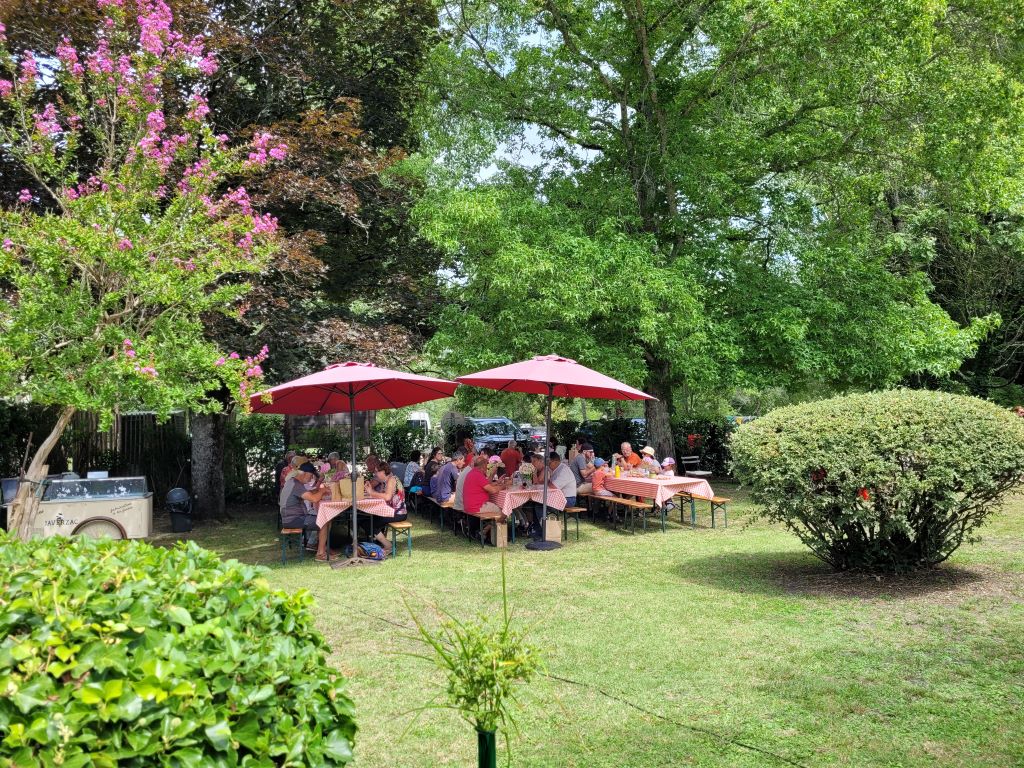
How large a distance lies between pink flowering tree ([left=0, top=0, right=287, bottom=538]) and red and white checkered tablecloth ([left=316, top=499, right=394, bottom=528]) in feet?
8.53

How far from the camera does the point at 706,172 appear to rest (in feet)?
50.5

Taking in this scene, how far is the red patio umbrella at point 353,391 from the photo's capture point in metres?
9.92

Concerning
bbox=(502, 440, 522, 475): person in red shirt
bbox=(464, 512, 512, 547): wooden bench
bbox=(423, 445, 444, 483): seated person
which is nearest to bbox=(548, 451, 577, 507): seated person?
bbox=(464, 512, 512, 547): wooden bench

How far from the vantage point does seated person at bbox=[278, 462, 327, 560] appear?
10.8 meters

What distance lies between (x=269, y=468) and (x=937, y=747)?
47.6 feet

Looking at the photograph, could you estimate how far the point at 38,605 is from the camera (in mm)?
2230

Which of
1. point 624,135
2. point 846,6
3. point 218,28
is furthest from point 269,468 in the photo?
point 846,6

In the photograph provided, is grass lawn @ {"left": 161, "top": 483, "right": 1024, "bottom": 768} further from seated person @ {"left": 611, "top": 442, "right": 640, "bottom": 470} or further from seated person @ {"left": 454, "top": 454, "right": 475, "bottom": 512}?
seated person @ {"left": 611, "top": 442, "right": 640, "bottom": 470}

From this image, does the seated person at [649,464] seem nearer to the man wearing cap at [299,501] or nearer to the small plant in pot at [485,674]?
the man wearing cap at [299,501]

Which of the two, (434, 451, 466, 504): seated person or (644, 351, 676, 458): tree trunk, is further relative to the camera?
(644, 351, 676, 458): tree trunk

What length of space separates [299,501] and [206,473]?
4267 mm

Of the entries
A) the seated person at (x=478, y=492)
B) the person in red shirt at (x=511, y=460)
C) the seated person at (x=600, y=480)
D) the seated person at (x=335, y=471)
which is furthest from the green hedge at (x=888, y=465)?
the person in red shirt at (x=511, y=460)

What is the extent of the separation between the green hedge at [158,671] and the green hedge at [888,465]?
18.8 feet

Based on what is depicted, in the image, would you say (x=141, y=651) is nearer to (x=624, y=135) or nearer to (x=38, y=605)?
(x=38, y=605)
